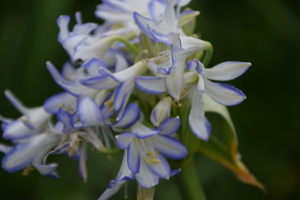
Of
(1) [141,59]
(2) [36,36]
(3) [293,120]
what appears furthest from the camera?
(3) [293,120]

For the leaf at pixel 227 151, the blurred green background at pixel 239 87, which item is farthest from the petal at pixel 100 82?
the blurred green background at pixel 239 87

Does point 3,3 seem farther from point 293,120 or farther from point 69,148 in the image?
point 293,120

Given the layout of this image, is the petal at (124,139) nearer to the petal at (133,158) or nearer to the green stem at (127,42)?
the petal at (133,158)

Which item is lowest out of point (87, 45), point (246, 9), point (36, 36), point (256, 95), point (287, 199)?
point (287, 199)

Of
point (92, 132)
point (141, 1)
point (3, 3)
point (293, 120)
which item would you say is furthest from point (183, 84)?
point (3, 3)

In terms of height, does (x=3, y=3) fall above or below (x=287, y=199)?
above

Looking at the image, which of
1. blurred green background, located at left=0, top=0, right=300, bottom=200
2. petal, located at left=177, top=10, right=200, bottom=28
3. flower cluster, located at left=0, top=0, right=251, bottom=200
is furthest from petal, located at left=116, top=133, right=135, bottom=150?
blurred green background, located at left=0, top=0, right=300, bottom=200

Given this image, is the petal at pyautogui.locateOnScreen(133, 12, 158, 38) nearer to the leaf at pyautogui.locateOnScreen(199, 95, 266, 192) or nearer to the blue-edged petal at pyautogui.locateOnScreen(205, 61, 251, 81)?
the blue-edged petal at pyautogui.locateOnScreen(205, 61, 251, 81)

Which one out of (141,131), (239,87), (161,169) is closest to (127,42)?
(141,131)
